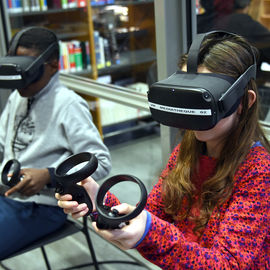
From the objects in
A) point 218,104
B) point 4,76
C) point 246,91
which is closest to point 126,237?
point 218,104

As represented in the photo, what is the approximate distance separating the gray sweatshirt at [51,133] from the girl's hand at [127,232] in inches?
30.5

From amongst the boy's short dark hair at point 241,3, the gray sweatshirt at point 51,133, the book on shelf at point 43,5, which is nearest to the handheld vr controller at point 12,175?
the gray sweatshirt at point 51,133

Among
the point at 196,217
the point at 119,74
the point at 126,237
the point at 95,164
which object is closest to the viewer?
the point at 126,237

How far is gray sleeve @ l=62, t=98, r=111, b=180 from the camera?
5.36 ft

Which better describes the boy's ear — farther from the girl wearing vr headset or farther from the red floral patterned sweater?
the red floral patterned sweater

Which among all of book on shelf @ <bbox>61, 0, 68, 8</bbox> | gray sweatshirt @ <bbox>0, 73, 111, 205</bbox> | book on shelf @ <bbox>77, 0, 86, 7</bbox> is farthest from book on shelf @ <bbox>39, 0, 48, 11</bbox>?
gray sweatshirt @ <bbox>0, 73, 111, 205</bbox>

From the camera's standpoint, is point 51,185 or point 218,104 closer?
point 218,104

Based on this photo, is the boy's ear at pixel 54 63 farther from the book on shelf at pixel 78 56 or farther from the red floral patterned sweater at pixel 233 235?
the book on shelf at pixel 78 56

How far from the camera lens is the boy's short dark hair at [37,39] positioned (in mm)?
1714

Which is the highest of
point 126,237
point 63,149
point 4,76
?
point 4,76

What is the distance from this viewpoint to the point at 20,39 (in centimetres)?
171

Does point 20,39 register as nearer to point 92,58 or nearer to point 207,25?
point 207,25

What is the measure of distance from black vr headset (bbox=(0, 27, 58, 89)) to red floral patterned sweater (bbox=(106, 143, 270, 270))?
3.14 ft

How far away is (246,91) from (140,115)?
267 cm
